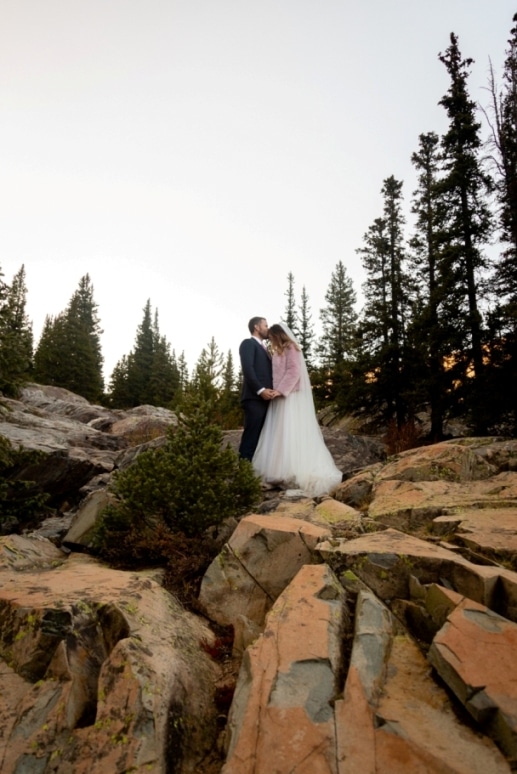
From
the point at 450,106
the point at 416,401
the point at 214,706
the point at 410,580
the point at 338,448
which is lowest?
the point at 214,706

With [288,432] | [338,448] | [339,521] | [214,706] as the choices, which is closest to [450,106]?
[338,448]

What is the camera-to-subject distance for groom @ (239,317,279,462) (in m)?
8.84

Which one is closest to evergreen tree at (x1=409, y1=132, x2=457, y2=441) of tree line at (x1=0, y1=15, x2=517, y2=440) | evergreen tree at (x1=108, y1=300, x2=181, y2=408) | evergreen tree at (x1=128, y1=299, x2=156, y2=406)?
tree line at (x1=0, y1=15, x2=517, y2=440)

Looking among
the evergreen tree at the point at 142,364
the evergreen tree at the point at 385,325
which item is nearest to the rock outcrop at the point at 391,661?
the evergreen tree at the point at 385,325

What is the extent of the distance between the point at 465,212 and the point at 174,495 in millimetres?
17594

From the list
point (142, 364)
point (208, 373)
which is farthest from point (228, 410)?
point (142, 364)

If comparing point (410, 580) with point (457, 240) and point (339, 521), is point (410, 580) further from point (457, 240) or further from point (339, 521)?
point (457, 240)

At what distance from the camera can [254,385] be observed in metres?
8.94

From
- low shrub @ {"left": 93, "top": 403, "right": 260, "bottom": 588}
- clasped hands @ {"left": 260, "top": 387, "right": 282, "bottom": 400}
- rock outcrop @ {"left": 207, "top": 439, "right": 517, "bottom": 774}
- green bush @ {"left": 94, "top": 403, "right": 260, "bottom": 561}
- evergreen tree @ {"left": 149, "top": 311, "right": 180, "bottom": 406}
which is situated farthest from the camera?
evergreen tree @ {"left": 149, "top": 311, "right": 180, "bottom": 406}

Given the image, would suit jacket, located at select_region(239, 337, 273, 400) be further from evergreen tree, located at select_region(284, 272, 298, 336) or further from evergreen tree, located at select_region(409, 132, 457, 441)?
evergreen tree, located at select_region(284, 272, 298, 336)

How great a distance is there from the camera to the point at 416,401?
18078 mm

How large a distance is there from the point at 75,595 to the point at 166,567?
1.56 metres

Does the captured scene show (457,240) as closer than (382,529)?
No

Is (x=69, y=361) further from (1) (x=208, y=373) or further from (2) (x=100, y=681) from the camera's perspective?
(2) (x=100, y=681)
